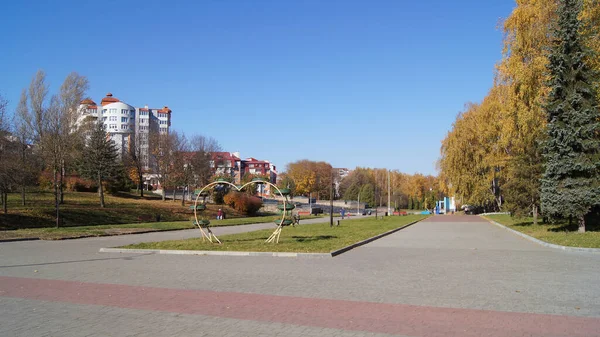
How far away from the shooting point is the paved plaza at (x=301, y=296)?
653 cm

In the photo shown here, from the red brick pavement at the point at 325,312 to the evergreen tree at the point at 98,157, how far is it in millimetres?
40087

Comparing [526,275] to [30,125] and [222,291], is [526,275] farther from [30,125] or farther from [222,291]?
[30,125]

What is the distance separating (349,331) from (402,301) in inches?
87.3

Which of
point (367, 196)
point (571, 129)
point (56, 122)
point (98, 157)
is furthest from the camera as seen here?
point (367, 196)

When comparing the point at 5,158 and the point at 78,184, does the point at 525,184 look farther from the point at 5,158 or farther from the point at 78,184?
the point at 78,184

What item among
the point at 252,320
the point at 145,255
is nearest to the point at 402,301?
the point at 252,320

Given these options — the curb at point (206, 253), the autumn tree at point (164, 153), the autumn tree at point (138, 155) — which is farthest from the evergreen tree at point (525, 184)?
the autumn tree at point (138, 155)

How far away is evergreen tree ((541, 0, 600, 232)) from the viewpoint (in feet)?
65.0

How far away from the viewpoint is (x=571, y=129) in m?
20.3

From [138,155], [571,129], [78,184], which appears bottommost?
[78,184]

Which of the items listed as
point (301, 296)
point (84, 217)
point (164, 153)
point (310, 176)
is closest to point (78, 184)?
point (164, 153)

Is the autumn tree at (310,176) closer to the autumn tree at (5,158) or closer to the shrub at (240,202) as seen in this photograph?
the shrub at (240,202)

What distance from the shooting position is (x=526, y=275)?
36.3 feet

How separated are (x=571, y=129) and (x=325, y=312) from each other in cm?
1775
